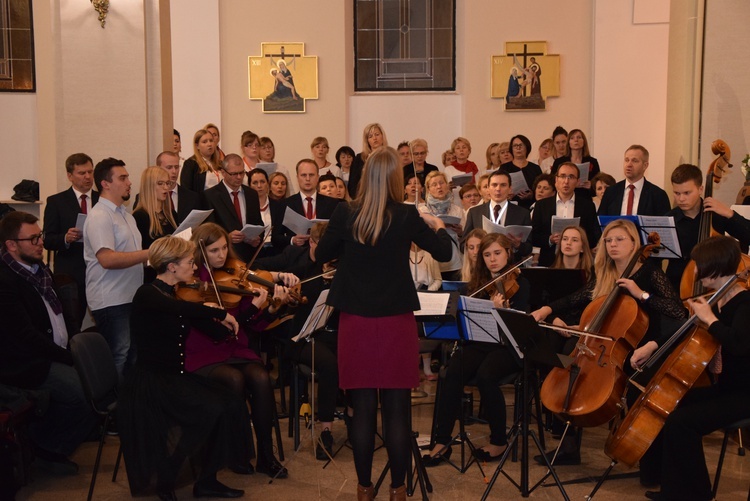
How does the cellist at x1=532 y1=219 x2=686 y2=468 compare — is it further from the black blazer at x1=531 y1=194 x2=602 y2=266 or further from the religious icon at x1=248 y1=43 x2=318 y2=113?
the religious icon at x1=248 y1=43 x2=318 y2=113

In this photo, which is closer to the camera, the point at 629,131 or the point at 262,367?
the point at 262,367

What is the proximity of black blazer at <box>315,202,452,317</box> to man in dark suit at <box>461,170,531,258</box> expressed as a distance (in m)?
2.80

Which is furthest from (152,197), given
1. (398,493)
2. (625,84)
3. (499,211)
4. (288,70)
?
(625,84)

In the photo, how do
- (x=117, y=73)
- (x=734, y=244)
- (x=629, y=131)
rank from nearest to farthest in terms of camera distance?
(x=734, y=244), (x=117, y=73), (x=629, y=131)

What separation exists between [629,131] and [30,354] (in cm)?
848

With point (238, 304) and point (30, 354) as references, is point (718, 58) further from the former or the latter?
point (30, 354)

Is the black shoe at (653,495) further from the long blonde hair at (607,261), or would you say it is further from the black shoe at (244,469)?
the black shoe at (244,469)

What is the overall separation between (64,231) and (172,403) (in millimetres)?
2279

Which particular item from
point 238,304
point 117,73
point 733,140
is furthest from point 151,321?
point 733,140

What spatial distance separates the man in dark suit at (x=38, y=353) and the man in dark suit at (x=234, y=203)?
67.9 inches

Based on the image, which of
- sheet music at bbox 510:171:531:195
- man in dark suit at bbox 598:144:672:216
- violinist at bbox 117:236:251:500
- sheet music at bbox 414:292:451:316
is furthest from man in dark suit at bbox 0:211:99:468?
sheet music at bbox 510:171:531:195

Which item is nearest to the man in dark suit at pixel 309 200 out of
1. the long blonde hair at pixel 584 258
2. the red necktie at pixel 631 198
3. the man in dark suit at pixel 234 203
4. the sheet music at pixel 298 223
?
the man in dark suit at pixel 234 203

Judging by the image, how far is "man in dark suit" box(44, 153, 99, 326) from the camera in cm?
579

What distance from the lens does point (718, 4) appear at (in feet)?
23.2
